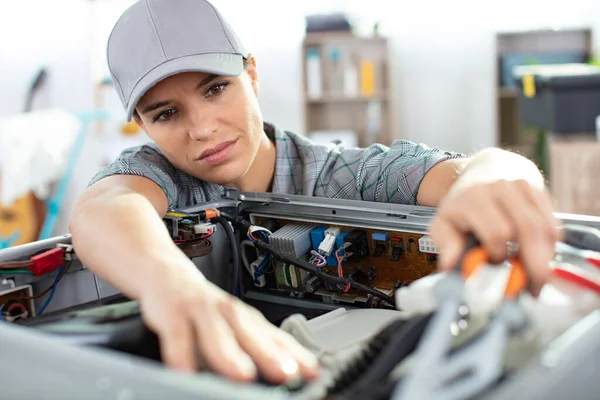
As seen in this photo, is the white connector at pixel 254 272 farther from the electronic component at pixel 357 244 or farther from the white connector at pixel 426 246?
the white connector at pixel 426 246

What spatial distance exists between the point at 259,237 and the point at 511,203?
56 cm

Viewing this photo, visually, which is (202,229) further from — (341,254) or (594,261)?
(594,261)

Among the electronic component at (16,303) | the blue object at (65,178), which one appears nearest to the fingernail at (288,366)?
the electronic component at (16,303)

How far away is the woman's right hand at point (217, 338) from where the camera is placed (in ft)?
1.47

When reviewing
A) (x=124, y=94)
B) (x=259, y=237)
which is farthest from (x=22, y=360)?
(x=124, y=94)

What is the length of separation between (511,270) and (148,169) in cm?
69

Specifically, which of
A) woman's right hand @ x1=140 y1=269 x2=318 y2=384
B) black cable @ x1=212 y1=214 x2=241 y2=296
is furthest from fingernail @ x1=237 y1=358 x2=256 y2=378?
black cable @ x1=212 y1=214 x2=241 y2=296

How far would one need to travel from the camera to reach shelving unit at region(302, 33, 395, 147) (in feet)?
14.0

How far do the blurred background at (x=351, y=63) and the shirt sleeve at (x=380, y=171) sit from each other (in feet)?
9.49

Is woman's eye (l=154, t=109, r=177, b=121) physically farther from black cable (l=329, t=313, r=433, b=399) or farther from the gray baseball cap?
black cable (l=329, t=313, r=433, b=399)

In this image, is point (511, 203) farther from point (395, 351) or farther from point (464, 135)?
point (464, 135)

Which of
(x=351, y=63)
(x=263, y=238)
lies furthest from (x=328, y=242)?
(x=351, y=63)

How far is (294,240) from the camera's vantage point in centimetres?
96

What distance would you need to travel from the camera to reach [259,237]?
39.9 inches
